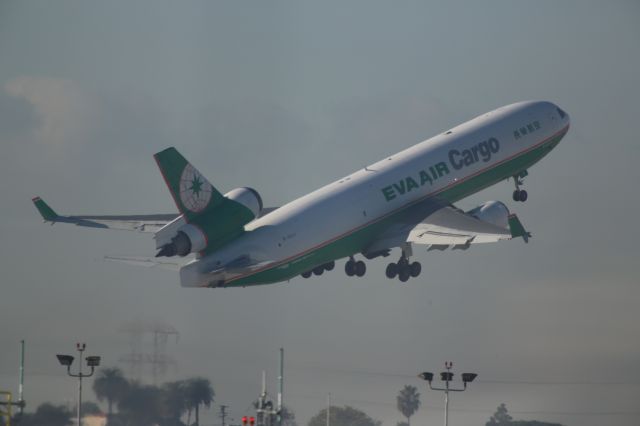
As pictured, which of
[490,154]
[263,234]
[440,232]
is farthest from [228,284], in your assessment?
[490,154]

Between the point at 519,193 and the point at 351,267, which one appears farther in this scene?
the point at 519,193

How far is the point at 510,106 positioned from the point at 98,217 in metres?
31.4

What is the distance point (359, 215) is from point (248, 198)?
916 centimetres

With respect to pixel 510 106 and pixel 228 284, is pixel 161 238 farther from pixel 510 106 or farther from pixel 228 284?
pixel 510 106

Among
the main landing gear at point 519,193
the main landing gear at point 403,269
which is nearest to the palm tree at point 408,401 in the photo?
the main landing gear at point 403,269

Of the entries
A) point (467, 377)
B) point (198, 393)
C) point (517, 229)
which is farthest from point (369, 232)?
point (198, 393)

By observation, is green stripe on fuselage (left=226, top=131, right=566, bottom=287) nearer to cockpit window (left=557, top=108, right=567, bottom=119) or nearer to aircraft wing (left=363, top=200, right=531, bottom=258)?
aircraft wing (left=363, top=200, right=531, bottom=258)

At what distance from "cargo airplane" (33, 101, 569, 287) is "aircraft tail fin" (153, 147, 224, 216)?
0.06 m

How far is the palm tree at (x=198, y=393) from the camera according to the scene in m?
74.2

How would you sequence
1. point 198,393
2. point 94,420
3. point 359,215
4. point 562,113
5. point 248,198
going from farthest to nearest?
1. point 562,113
2. point 359,215
3. point 248,198
4. point 198,393
5. point 94,420

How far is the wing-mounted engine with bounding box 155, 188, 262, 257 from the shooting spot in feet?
259

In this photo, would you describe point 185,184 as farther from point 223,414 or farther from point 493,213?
point 493,213

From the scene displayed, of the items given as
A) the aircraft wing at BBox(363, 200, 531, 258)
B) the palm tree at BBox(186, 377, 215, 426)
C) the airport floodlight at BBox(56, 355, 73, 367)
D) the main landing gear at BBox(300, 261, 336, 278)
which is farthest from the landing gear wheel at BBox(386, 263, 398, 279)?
the airport floodlight at BBox(56, 355, 73, 367)

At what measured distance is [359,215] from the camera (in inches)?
3465
